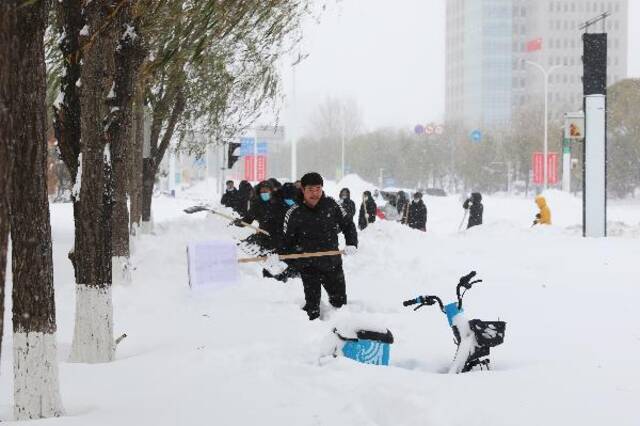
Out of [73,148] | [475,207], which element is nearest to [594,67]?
[475,207]

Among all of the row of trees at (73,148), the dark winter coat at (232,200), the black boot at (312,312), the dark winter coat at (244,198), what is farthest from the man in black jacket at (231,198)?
the black boot at (312,312)

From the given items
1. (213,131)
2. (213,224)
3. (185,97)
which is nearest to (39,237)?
(185,97)

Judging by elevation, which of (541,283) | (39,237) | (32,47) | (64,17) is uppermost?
(64,17)

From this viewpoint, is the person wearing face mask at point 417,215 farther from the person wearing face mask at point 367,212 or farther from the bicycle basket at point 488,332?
the bicycle basket at point 488,332

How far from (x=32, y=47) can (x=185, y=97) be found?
13.6 metres

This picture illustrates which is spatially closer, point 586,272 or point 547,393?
point 547,393

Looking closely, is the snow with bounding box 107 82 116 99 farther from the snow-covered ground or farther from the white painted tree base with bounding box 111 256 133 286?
the white painted tree base with bounding box 111 256 133 286

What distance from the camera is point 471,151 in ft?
245

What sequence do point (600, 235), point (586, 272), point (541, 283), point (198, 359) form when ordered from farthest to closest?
point (600, 235), point (586, 272), point (541, 283), point (198, 359)

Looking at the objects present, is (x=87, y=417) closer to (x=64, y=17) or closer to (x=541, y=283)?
(x=64, y=17)

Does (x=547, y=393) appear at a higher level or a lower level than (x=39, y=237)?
lower

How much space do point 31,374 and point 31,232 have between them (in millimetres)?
859

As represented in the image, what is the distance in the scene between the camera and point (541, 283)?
12672 millimetres

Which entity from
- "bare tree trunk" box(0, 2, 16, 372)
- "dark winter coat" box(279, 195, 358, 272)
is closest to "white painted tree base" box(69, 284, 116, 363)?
"dark winter coat" box(279, 195, 358, 272)
